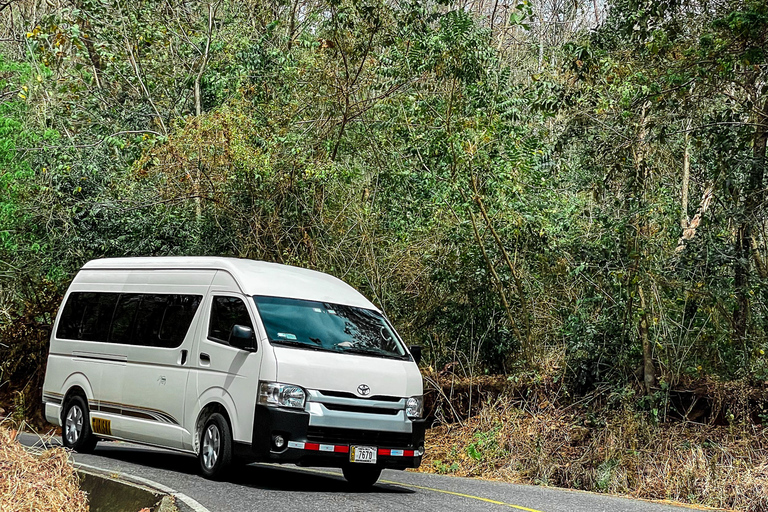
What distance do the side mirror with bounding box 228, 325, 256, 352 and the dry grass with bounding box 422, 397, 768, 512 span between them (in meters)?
5.30

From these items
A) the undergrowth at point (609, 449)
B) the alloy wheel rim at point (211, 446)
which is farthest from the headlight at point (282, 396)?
the undergrowth at point (609, 449)

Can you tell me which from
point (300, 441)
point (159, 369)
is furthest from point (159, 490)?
point (159, 369)

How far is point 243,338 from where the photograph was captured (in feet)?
33.6

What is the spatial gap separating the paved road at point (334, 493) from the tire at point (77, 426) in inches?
10.3

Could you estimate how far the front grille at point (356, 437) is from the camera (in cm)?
994

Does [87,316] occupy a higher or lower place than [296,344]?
lower

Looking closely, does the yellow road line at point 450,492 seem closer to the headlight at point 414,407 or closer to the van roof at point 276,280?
the headlight at point 414,407

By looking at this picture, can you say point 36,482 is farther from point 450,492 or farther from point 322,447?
point 450,492

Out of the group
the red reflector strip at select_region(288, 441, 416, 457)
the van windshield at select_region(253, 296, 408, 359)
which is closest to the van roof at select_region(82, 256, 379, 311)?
the van windshield at select_region(253, 296, 408, 359)

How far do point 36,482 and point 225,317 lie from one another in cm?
367

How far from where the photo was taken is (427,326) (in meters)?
18.3

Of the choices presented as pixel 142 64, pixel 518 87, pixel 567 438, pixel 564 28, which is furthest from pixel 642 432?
pixel 564 28

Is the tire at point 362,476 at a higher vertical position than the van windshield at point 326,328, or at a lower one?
lower

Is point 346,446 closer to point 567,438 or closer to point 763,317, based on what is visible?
point 567,438
